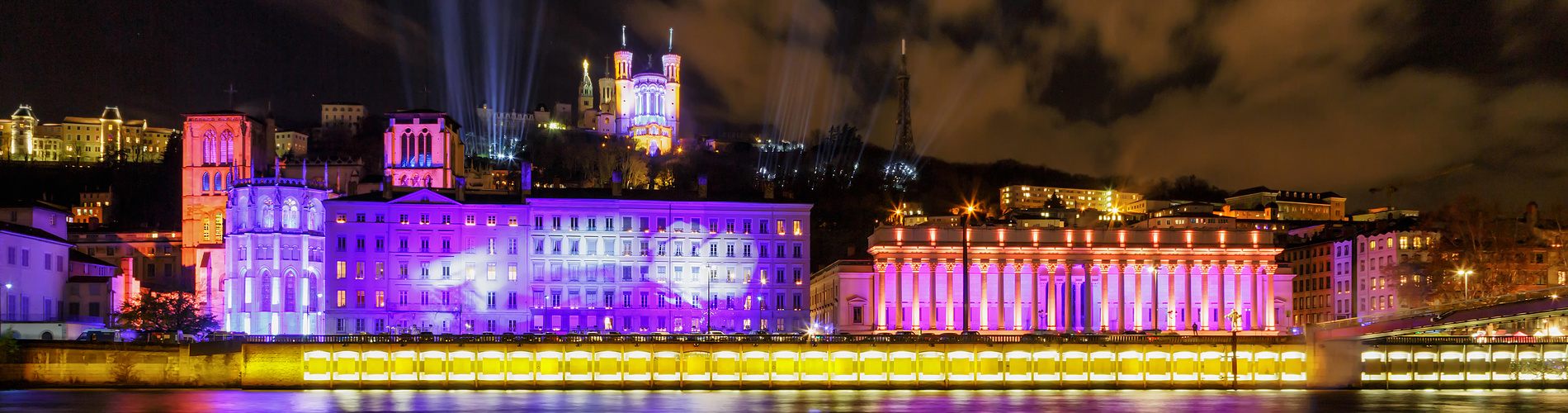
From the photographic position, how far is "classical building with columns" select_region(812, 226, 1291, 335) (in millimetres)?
120250

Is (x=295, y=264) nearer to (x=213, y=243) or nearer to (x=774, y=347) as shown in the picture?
(x=213, y=243)

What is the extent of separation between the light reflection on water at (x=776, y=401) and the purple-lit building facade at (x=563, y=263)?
24793 millimetres

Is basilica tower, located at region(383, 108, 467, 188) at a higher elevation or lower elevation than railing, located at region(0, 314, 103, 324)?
higher

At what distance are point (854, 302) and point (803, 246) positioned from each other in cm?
693

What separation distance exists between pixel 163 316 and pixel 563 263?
94.8 feet

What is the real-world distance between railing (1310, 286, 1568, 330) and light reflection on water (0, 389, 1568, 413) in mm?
5417

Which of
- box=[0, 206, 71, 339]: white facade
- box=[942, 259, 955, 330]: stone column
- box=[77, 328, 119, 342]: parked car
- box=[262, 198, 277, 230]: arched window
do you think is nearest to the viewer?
box=[77, 328, 119, 342]: parked car

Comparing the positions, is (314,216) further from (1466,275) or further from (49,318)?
(1466,275)

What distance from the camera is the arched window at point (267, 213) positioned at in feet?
380

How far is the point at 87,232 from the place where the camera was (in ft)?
500

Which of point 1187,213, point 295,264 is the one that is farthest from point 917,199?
point 295,264

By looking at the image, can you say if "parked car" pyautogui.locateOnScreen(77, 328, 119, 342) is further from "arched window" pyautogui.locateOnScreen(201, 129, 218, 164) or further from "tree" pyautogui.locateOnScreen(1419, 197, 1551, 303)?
"tree" pyautogui.locateOnScreen(1419, 197, 1551, 303)

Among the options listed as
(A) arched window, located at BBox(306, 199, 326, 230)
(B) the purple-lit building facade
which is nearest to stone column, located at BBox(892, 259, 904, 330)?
(B) the purple-lit building facade

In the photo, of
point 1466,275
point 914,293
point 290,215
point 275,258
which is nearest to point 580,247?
point 290,215
